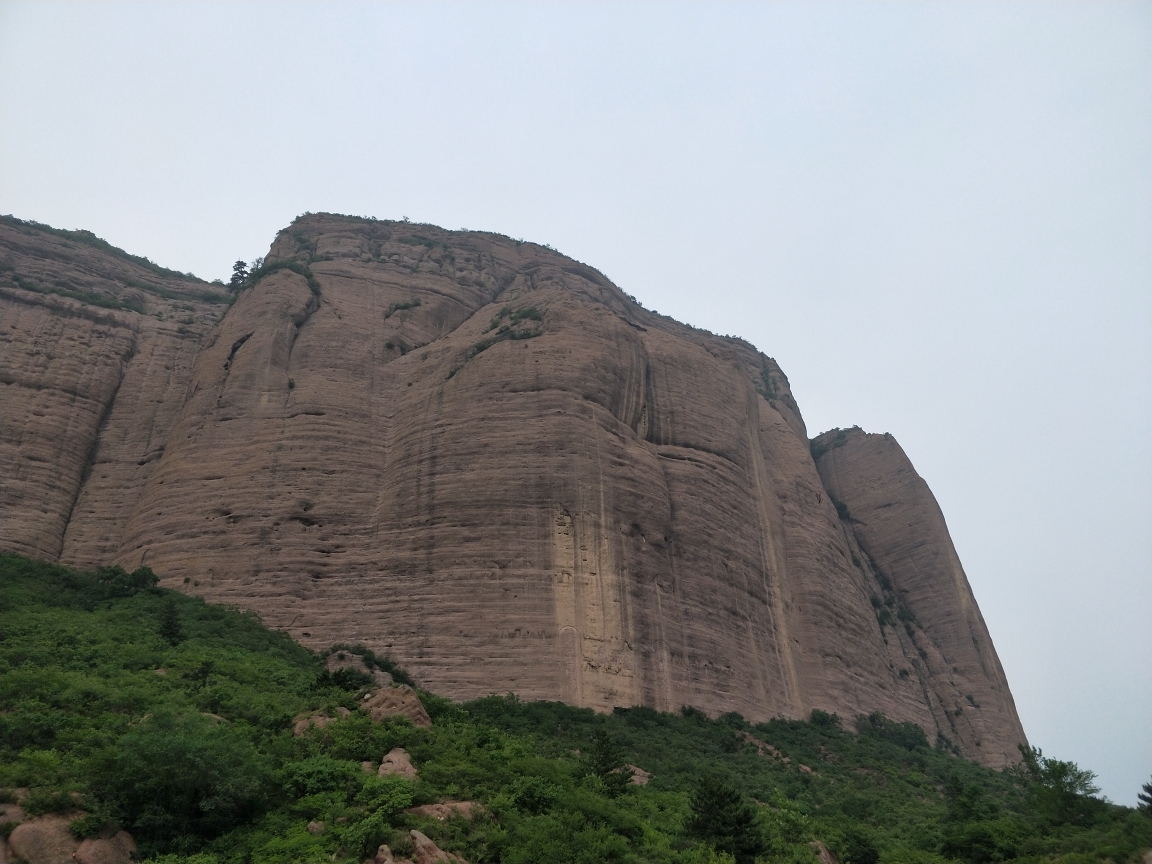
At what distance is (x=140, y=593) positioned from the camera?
27.3m

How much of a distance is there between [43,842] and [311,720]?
581 centimetres

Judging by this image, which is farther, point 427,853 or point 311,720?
point 311,720

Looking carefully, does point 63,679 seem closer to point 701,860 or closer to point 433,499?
point 701,860

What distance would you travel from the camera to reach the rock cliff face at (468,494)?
28.7m

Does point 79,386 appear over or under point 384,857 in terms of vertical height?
over

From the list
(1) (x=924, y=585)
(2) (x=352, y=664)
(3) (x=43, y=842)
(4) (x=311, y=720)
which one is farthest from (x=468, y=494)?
(1) (x=924, y=585)

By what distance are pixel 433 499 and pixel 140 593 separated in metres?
9.23

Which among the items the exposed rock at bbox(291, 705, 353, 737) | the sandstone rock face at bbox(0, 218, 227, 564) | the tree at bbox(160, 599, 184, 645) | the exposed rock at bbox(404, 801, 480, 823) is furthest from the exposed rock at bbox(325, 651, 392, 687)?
the exposed rock at bbox(404, 801, 480, 823)

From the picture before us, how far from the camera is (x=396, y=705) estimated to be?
60.0 feet

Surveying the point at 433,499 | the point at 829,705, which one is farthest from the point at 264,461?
the point at 829,705

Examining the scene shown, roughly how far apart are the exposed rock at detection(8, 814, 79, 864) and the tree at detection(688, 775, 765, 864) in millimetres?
9333

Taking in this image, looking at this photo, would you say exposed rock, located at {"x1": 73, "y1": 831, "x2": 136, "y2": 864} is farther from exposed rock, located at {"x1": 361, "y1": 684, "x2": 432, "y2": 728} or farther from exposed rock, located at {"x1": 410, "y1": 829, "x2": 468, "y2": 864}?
exposed rock, located at {"x1": 361, "y1": 684, "x2": 432, "y2": 728}

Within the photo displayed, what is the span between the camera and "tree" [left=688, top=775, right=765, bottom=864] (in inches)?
608

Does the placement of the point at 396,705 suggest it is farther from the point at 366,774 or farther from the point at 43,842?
the point at 43,842
